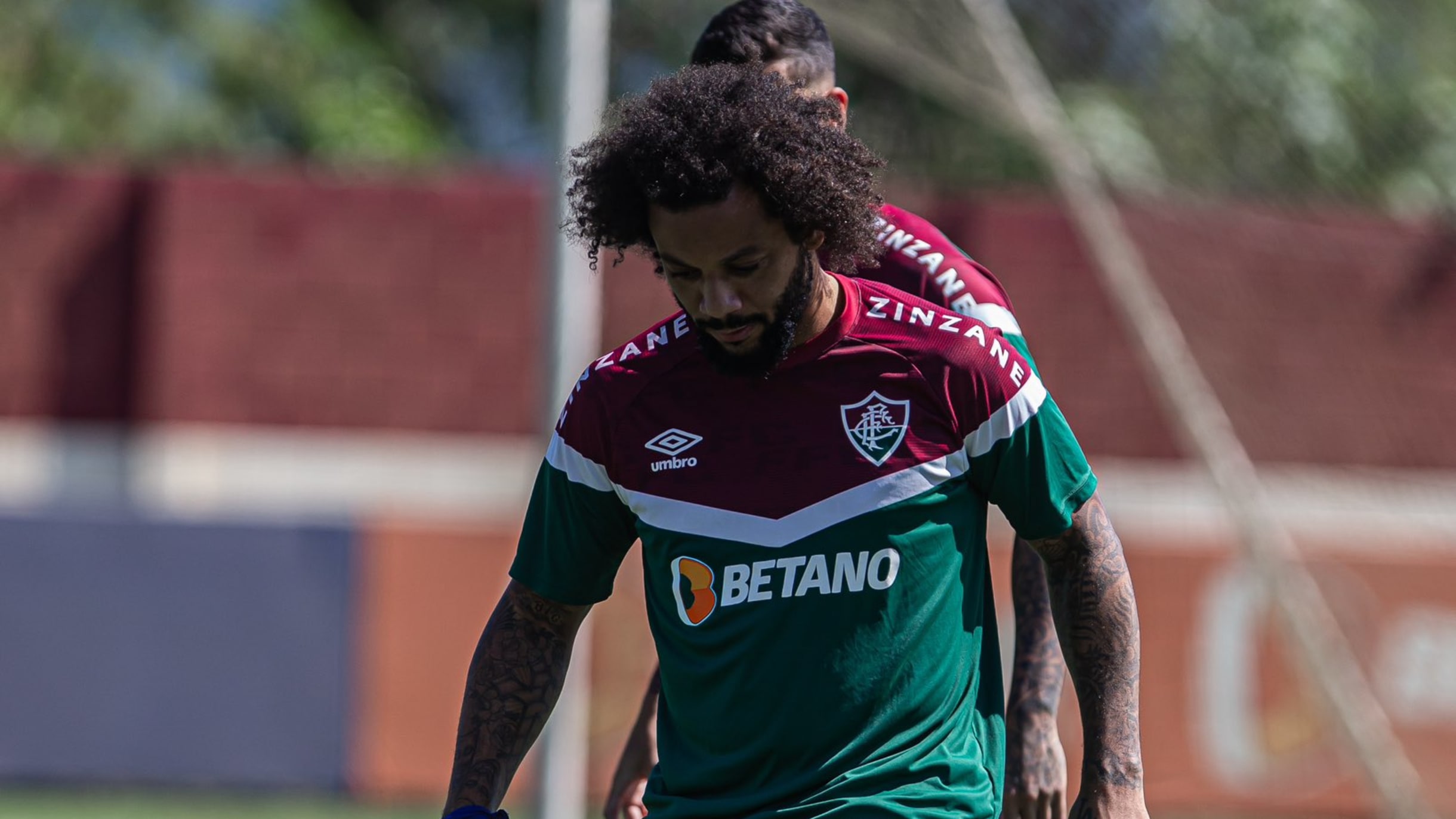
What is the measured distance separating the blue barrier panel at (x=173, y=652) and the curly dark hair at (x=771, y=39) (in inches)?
313

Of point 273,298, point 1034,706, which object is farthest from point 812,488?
point 273,298

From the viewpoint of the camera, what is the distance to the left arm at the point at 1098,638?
10.4 ft

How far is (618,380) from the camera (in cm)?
327

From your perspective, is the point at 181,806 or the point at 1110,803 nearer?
the point at 1110,803

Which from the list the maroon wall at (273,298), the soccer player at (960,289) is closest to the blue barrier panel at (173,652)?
the maroon wall at (273,298)

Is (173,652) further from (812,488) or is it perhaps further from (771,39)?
(812,488)

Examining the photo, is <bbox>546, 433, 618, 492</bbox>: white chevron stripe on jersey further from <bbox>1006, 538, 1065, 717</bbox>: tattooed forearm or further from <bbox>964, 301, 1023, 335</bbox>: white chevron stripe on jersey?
<bbox>1006, 538, 1065, 717</bbox>: tattooed forearm

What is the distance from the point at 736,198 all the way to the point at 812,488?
1.60 feet

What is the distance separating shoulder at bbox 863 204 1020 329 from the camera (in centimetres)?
390

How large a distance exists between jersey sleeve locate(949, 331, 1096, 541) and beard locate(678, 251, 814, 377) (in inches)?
10.9

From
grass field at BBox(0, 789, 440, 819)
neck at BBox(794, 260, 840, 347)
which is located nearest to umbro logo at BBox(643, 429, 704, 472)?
neck at BBox(794, 260, 840, 347)

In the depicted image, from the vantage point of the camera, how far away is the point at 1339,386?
1285cm

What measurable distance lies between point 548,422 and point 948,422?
4.57 m

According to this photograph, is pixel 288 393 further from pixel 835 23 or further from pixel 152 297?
pixel 835 23
